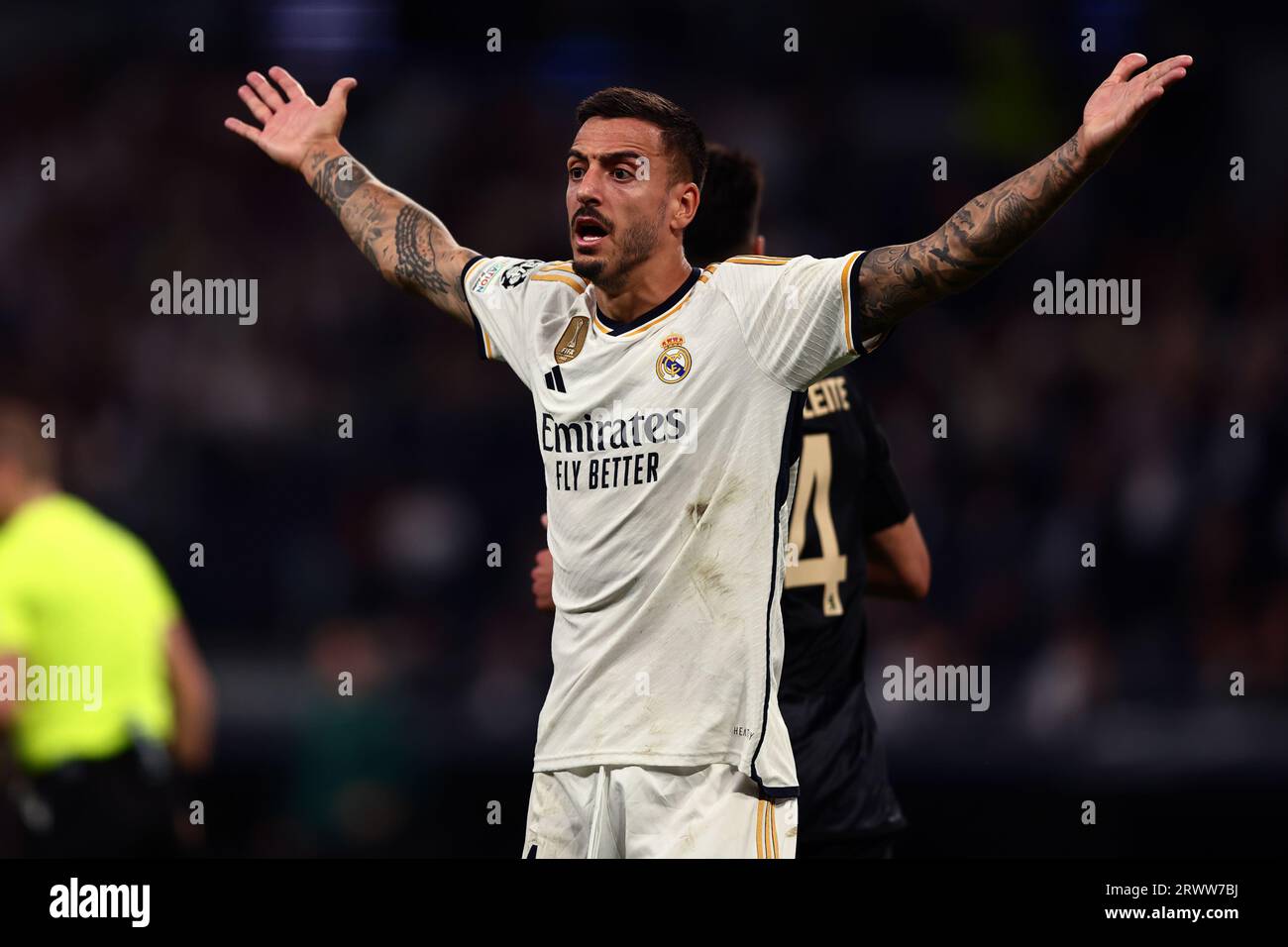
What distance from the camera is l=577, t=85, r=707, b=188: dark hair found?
3.88 meters

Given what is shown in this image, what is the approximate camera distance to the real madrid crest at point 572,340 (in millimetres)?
3879

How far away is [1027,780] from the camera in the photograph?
7.62 m

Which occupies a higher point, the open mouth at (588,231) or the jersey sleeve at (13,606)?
the open mouth at (588,231)

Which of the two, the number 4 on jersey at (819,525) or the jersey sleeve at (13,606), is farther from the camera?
the jersey sleeve at (13,606)

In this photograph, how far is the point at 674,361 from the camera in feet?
12.2

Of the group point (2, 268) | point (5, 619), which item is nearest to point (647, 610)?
point (5, 619)

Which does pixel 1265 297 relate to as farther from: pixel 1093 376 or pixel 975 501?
pixel 975 501

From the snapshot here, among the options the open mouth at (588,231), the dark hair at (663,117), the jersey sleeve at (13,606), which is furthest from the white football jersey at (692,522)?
the jersey sleeve at (13,606)

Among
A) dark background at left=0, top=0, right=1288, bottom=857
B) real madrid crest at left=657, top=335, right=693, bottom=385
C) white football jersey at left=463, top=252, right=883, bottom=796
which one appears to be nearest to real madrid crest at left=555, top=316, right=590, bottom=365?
white football jersey at left=463, top=252, right=883, bottom=796

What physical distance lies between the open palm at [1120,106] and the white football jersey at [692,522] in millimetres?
547

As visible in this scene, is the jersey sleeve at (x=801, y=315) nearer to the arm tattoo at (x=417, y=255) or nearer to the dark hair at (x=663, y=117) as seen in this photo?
the dark hair at (x=663, y=117)

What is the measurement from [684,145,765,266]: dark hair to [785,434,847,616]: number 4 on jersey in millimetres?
578

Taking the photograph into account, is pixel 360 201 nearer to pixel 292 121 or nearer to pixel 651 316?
pixel 292 121

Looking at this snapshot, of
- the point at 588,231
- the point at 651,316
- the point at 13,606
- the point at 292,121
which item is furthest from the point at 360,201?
the point at 13,606
